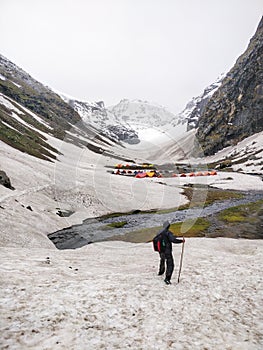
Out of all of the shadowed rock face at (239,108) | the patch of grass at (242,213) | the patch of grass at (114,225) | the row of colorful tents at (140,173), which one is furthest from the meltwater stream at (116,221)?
the shadowed rock face at (239,108)

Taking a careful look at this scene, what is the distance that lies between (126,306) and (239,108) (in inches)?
7272

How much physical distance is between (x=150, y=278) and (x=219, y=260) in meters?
6.11

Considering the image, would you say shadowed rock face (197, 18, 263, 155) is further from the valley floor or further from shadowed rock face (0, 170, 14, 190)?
the valley floor

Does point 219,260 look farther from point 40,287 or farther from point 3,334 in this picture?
point 3,334

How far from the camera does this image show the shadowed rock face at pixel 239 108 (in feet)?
541

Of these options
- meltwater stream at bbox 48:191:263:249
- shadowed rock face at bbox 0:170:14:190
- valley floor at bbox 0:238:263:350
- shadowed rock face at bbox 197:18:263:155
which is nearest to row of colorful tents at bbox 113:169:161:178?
meltwater stream at bbox 48:191:263:249

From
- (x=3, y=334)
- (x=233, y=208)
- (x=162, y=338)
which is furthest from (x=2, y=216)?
(x=233, y=208)

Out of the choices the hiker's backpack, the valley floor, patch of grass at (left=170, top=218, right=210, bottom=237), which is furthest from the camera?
patch of grass at (left=170, top=218, right=210, bottom=237)

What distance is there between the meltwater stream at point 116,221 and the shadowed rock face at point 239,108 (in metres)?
126

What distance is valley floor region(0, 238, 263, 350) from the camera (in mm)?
8891

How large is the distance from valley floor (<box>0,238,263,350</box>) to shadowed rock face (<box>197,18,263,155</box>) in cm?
16329

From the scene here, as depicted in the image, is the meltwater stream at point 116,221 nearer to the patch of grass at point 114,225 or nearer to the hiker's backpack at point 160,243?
the patch of grass at point 114,225

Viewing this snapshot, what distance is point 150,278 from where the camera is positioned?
14.0 meters

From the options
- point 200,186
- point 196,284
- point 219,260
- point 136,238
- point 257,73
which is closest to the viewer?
point 196,284
